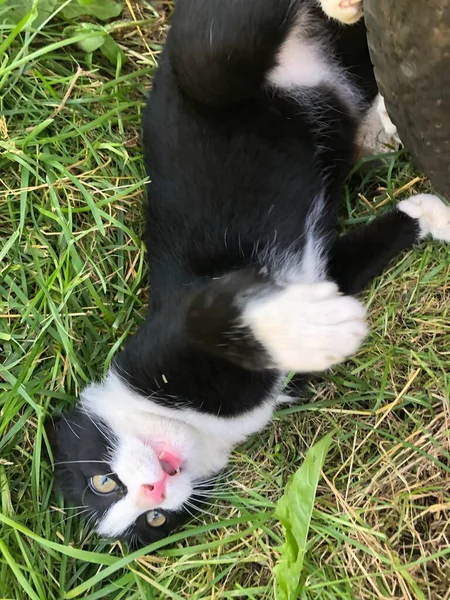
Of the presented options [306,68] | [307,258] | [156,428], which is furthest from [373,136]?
[156,428]

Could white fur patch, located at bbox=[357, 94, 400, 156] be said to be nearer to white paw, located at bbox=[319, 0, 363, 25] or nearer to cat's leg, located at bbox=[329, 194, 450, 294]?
cat's leg, located at bbox=[329, 194, 450, 294]

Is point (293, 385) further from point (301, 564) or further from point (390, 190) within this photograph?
point (390, 190)

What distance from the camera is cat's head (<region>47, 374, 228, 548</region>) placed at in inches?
64.9

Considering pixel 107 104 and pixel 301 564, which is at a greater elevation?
pixel 107 104

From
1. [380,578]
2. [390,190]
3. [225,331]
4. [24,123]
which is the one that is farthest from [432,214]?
[24,123]

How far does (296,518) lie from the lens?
57.4 inches

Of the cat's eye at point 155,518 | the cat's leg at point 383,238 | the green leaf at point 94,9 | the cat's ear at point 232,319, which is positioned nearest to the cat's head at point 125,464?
the cat's eye at point 155,518

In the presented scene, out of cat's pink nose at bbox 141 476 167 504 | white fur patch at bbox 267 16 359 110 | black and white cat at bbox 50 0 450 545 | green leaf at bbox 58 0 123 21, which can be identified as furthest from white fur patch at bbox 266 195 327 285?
green leaf at bbox 58 0 123 21

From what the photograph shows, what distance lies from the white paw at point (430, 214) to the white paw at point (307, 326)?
0.42 meters

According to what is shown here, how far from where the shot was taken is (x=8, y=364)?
1788mm

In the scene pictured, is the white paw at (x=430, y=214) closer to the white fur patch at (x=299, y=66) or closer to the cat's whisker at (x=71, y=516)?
the white fur patch at (x=299, y=66)

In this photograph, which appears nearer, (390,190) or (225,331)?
(225,331)

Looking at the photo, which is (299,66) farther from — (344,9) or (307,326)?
(307,326)

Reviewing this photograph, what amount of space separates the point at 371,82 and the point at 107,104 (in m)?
0.77
